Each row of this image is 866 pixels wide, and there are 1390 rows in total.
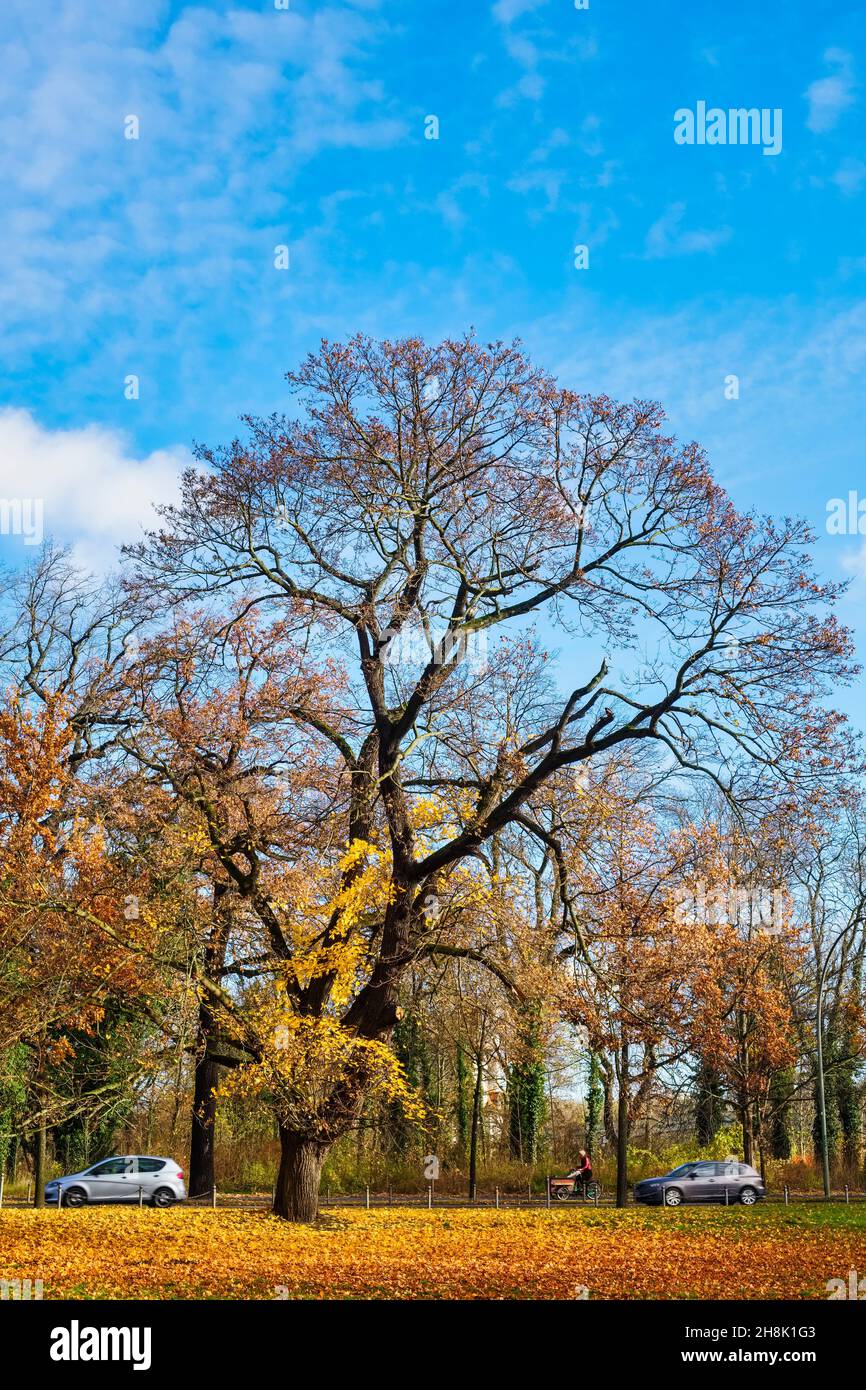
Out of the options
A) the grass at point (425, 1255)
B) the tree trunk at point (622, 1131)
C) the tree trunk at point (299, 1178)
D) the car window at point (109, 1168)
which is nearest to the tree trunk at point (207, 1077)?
the car window at point (109, 1168)

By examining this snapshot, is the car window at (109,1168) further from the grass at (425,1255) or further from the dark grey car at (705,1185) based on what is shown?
the dark grey car at (705,1185)

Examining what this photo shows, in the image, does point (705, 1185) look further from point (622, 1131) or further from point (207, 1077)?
point (207, 1077)

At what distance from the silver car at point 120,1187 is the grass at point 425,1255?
583cm

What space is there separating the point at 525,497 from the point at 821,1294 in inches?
432

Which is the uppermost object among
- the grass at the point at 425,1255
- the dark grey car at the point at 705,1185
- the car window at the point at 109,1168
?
the grass at the point at 425,1255

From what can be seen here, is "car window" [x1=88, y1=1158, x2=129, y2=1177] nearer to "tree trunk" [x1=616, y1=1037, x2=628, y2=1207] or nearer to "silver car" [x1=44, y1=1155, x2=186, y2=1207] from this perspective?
"silver car" [x1=44, y1=1155, x2=186, y2=1207]

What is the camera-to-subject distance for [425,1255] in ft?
47.2

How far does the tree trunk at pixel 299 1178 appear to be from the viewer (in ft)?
63.0

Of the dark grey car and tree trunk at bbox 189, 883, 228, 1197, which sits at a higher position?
tree trunk at bbox 189, 883, 228, 1197

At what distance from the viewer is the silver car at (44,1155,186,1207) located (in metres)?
26.1

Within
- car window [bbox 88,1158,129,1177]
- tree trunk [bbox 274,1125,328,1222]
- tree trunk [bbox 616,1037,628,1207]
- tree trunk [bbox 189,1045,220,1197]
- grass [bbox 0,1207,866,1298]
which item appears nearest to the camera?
grass [bbox 0,1207,866,1298]

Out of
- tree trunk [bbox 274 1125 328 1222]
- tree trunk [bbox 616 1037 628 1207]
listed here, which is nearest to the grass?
tree trunk [bbox 274 1125 328 1222]

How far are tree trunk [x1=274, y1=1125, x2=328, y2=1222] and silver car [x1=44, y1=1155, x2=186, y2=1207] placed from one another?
25.4ft
